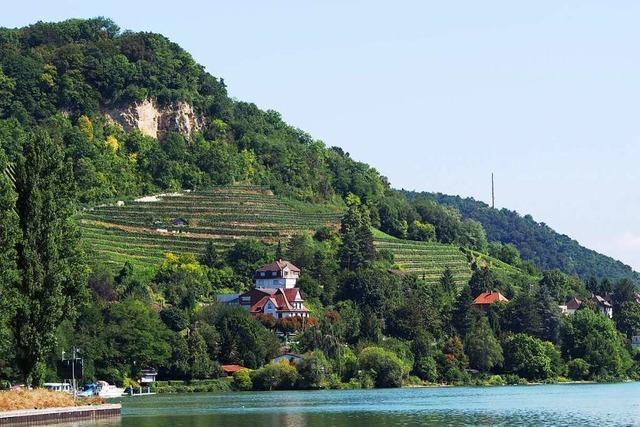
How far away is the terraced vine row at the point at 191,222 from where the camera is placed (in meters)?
156

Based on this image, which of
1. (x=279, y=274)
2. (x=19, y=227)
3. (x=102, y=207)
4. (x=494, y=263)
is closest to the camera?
(x=19, y=227)

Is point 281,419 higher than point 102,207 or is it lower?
lower

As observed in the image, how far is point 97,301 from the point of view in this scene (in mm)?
124125

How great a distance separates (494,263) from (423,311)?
50.4 m

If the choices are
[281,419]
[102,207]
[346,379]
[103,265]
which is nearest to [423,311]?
[346,379]

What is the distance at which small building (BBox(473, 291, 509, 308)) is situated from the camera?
159m

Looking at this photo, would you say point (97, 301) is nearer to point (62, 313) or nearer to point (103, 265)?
point (103, 265)

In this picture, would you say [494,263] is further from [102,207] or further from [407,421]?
[407,421]

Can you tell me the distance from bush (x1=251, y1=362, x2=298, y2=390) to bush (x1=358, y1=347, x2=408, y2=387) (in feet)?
24.2

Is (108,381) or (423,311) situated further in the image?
(423,311)

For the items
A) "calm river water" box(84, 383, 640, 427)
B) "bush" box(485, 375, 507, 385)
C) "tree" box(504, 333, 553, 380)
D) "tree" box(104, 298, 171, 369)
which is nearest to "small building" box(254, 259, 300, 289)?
"tree" box(504, 333, 553, 380)

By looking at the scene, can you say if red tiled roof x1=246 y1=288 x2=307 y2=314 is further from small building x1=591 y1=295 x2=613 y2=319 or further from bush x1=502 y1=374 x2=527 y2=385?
small building x1=591 y1=295 x2=613 y2=319

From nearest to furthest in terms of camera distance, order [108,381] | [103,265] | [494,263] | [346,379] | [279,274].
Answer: [108,381] < [346,379] < [103,265] < [279,274] < [494,263]

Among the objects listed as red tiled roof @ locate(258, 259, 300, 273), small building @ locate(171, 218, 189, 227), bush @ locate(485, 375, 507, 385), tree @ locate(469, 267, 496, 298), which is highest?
small building @ locate(171, 218, 189, 227)
